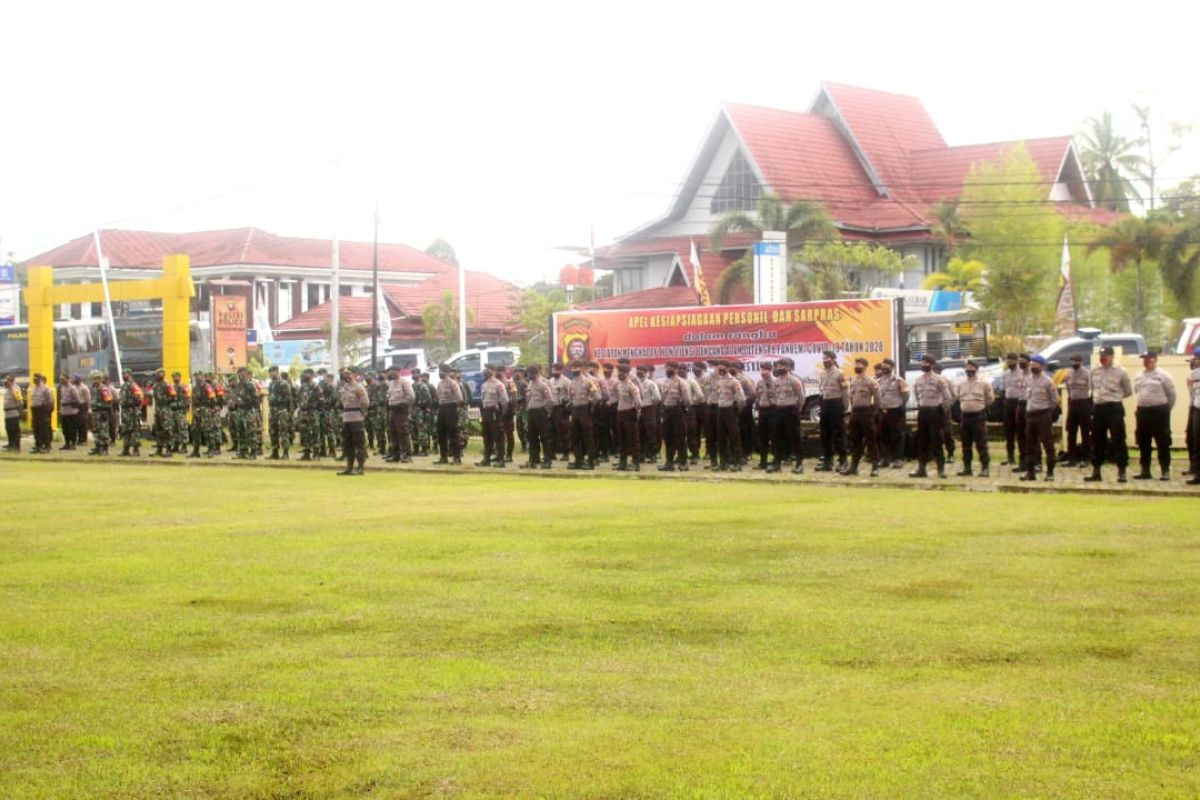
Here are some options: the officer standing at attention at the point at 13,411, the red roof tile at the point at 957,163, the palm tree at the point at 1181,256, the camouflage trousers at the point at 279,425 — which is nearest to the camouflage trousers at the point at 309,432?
the camouflage trousers at the point at 279,425

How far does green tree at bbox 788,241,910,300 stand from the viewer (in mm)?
46562

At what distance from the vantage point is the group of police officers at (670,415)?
22.0 meters

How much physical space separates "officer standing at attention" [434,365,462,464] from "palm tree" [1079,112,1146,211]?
43676 millimetres

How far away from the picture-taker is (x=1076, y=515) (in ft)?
53.5

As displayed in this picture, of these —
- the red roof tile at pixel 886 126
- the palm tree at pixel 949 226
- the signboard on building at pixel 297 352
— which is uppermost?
the red roof tile at pixel 886 126

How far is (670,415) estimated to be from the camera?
26281mm

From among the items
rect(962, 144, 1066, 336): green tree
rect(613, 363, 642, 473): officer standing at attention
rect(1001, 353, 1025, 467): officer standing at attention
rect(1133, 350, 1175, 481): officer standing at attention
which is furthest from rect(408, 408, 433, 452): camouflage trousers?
rect(962, 144, 1066, 336): green tree

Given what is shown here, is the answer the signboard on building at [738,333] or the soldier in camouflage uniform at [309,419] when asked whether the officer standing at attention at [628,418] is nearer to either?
the signboard on building at [738,333]

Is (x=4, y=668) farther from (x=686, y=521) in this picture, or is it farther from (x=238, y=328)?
(x=238, y=328)

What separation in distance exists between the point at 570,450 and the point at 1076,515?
577 inches

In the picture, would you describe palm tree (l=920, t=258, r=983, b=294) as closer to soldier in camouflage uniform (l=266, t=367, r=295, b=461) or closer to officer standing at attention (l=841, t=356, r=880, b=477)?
soldier in camouflage uniform (l=266, t=367, r=295, b=461)

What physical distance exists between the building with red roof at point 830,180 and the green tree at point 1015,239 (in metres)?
1.89

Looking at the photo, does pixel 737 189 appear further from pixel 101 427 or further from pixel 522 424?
pixel 101 427

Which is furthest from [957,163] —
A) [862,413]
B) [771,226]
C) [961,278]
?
[862,413]
